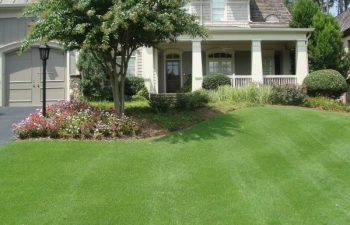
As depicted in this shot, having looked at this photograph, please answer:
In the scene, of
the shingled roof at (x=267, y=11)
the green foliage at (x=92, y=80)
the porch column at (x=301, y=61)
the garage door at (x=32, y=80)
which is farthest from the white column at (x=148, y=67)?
the shingled roof at (x=267, y=11)

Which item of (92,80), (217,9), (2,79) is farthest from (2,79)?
(217,9)

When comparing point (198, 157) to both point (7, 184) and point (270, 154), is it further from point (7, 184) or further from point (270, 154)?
point (7, 184)

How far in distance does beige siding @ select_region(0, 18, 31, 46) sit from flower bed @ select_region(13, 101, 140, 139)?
875cm

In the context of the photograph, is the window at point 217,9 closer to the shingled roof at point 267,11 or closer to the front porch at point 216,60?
the front porch at point 216,60

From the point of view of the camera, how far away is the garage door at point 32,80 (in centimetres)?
1906

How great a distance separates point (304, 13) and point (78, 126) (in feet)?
50.9

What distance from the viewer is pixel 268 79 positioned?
2089 centimetres

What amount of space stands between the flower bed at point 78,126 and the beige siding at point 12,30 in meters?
8.75

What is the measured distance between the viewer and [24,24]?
19.5m

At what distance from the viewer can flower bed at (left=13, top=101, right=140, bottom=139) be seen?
36.6 feet

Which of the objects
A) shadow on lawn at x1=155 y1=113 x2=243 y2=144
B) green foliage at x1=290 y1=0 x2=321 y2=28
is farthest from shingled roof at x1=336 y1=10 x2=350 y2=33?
shadow on lawn at x1=155 y1=113 x2=243 y2=144

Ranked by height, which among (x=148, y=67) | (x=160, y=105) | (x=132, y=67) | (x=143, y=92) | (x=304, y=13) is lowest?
(x=160, y=105)

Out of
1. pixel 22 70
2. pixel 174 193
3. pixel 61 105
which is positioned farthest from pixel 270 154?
pixel 22 70

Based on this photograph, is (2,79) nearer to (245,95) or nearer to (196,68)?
(196,68)
